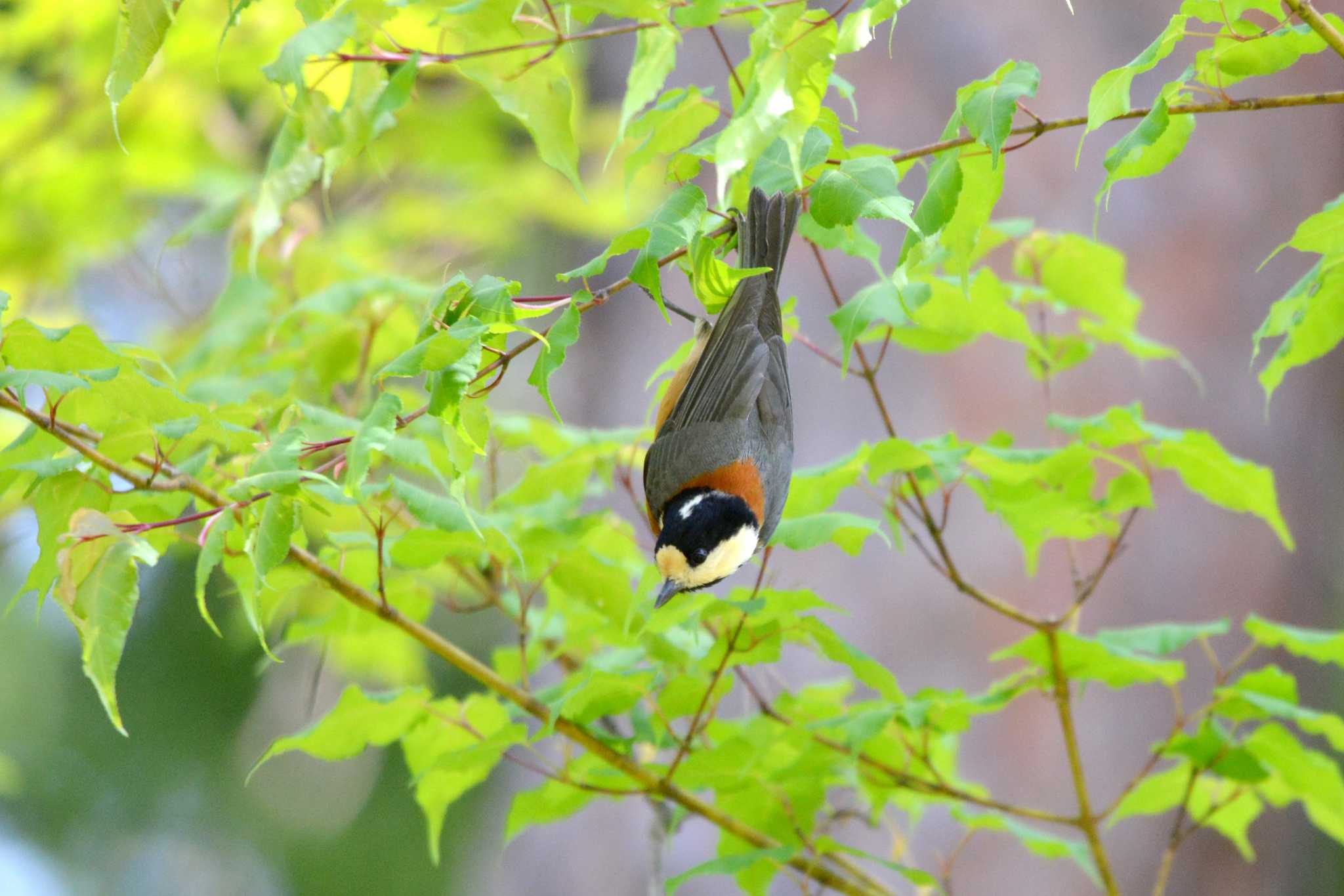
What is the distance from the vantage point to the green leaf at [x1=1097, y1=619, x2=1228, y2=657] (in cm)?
154

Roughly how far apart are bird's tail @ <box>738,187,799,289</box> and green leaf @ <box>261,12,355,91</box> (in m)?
0.56

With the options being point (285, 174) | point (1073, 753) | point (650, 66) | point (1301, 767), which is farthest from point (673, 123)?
point (1301, 767)

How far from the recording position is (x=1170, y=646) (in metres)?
1.57

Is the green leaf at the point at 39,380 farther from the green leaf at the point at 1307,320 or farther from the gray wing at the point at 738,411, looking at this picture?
the green leaf at the point at 1307,320

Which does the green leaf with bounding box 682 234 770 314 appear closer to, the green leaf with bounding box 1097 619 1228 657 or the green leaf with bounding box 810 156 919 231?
the green leaf with bounding box 810 156 919 231

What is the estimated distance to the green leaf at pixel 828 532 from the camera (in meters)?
1.30

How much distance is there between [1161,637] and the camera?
5.26ft

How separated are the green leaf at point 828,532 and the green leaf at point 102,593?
0.63m

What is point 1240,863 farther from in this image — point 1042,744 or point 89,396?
point 89,396

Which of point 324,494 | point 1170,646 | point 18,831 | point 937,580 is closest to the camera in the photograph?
point 324,494

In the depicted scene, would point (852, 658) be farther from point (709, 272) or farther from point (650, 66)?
point (650, 66)

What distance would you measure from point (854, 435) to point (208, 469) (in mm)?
1791

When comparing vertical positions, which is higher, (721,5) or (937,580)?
(721,5)

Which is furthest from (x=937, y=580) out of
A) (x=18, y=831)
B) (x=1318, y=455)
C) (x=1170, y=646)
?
(x=18, y=831)
